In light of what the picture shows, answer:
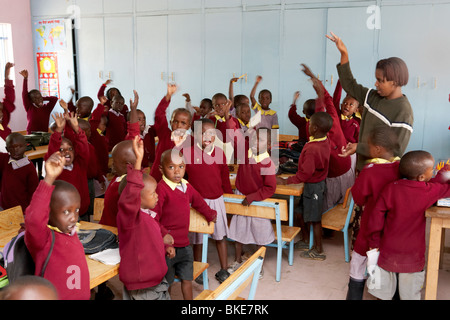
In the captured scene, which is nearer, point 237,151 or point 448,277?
point 448,277

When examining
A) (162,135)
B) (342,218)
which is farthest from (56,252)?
(342,218)

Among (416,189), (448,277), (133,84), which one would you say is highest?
(133,84)

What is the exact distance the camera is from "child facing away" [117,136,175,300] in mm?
1921

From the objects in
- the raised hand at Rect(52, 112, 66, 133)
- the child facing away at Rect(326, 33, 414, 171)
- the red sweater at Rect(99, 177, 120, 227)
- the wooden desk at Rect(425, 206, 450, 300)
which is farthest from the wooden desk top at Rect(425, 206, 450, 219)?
the raised hand at Rect(52, 112, 66, 133)

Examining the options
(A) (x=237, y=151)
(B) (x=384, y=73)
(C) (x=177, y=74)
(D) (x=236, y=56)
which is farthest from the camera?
(C) (x=177, y=74)

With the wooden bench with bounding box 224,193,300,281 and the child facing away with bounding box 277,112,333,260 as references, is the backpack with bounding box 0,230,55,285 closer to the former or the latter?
the wooden bench with bounding box 224,193,300,281

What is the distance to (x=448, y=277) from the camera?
3.23m

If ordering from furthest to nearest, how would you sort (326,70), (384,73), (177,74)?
(177,74)
(326,70)
(384,73)

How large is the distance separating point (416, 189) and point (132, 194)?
1.47 m

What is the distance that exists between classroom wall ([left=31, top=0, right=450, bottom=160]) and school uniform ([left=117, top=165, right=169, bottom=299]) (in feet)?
16.3

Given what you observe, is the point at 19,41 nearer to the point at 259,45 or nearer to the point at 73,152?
the point at 259,45

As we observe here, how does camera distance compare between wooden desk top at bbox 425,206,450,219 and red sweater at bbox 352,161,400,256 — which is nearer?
wooden desk top at bbox 425,206,450,219
